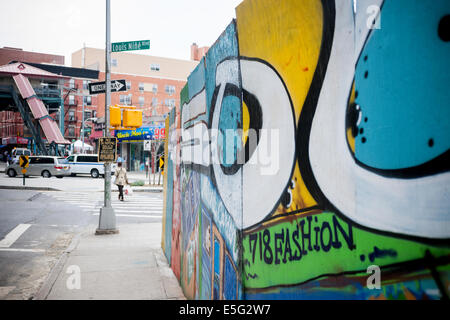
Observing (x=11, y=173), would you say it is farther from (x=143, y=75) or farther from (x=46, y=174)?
(x=143, y=75)

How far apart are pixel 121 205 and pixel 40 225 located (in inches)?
192

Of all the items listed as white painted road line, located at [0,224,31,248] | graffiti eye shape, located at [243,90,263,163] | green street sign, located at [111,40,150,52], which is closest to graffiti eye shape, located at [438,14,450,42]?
graffiti eye shape, located at [243,90,263,163]

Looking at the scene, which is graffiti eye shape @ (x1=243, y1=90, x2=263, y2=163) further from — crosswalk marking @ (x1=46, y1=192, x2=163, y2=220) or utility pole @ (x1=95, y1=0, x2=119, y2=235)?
crosswalk marking @ (x1=46, y1=192, x2=163, y2=220)

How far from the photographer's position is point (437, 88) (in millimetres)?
1159

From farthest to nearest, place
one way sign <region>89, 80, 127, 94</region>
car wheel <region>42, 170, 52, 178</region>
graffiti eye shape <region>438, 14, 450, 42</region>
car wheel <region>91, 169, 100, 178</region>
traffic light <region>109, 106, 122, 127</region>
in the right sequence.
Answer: car wheel <region>91, 169, 100, 178</region>
car wheel <region>42, 170, 52, 178</region>
one way sign <region>89, 80, 127, 94</region>
traffic light <region>109, 106, 122, 127</region>
graffiti eye shape <region>438, 14, 450, 42</region>

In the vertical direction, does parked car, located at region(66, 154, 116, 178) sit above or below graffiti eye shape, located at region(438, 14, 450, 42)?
below

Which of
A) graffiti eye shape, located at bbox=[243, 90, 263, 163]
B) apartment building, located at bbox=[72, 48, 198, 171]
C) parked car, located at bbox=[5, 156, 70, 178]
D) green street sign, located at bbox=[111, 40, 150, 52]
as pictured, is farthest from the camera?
apartment building, located at bbox=[72, 48, 198, 171]

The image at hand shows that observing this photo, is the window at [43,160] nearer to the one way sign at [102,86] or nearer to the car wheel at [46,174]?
the car wheel at [46,174]

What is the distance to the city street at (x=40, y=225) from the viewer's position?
619 cm

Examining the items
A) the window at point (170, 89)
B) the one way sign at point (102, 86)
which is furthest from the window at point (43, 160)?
the window at point (170, 89)

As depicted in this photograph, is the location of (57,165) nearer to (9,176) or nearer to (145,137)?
(9,176)

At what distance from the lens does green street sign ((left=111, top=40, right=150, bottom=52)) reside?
9.19 meters

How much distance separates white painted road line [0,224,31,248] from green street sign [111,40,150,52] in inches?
218

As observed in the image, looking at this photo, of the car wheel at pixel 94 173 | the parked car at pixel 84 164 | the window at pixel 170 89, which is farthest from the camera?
the window at pixel 170 89
